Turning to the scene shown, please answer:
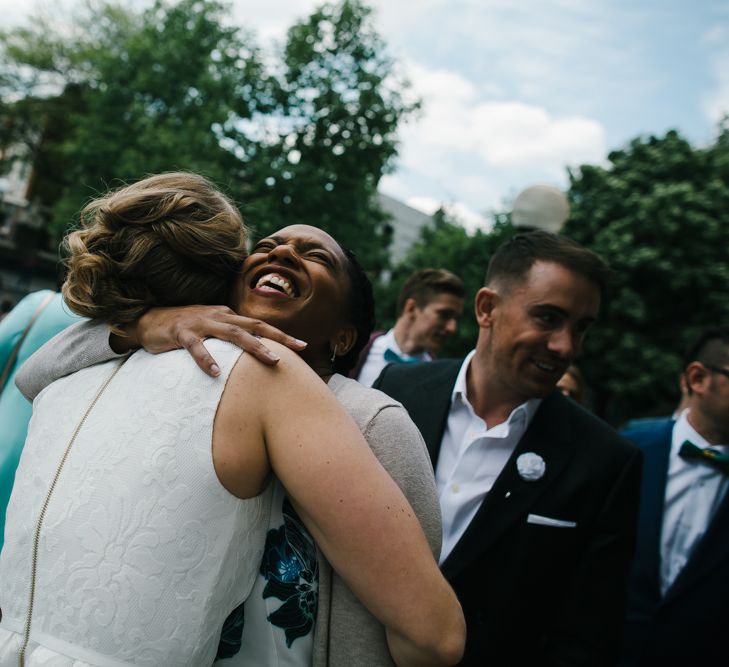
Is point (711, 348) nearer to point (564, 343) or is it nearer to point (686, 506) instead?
point (686, 506)

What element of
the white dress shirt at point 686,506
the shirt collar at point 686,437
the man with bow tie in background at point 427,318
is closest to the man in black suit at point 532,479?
the white dress shirt at point 686,506

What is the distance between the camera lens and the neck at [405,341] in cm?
632

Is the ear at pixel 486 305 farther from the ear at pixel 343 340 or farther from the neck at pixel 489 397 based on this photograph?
the ear at pixel 343 340

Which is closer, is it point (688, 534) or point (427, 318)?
point (688, 534)

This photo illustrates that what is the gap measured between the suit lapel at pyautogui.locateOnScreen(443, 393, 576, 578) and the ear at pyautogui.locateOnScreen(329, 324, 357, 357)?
1.02m

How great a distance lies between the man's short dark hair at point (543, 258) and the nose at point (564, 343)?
27 cm

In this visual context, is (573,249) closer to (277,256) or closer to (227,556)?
(277,256)

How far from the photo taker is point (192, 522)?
1.27 meters

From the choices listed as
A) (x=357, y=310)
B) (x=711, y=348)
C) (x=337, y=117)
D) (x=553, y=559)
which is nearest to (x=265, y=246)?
(x=357, y=310)

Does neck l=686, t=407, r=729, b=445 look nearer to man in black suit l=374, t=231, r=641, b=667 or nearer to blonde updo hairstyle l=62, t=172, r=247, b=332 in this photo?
man in black suit l=374, t=231, r=641, b=667

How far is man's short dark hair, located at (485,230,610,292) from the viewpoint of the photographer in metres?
2.76

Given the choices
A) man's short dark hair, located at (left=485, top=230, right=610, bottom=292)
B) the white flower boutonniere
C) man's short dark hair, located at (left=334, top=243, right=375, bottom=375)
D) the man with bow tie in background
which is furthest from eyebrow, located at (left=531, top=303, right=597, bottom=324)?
the man with bow tie in background

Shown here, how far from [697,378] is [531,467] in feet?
7.47

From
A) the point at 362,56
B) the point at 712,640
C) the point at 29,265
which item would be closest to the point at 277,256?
the point at 712,640
